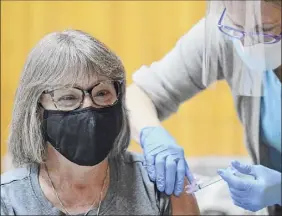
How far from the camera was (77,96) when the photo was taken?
1.38 metres

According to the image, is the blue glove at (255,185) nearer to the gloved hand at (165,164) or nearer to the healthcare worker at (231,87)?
the healthcare worker at (231,87)

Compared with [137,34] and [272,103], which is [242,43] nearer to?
[272,103]

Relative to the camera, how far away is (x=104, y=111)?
54.9 inches

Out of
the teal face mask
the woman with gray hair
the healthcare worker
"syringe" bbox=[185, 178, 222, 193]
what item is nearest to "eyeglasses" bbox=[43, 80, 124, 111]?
the woman with gray hair

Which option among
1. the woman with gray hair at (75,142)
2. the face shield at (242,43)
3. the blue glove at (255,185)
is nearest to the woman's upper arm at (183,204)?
the woman with gray hair at (75,142)

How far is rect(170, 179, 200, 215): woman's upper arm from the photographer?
1.54m

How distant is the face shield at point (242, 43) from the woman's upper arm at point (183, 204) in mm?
346

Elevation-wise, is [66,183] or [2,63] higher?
[2,63]

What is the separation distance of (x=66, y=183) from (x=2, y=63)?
0.65 m

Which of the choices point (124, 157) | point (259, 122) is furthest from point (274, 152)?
point (124, 157)

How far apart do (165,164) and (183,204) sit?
6.2 inches

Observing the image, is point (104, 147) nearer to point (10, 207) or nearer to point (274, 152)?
point (10, 207)

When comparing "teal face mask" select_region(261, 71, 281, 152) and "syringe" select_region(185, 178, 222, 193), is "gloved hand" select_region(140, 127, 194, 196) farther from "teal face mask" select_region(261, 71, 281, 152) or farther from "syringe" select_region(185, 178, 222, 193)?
"teal face mask" select_region(261, 71, 281, 152)

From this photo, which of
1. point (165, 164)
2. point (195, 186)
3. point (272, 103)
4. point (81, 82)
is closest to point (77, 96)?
point (81, 82)
